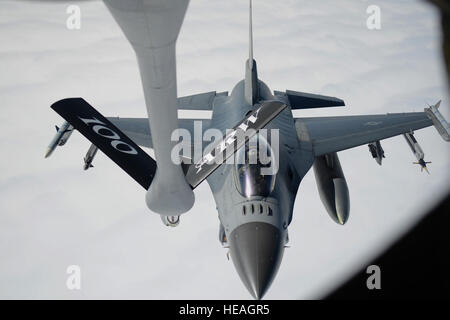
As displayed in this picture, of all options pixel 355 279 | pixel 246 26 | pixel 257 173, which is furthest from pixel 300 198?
pixel 246 26

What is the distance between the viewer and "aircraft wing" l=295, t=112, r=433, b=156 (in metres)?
7.65

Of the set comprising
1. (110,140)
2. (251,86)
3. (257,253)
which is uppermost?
(251,86)

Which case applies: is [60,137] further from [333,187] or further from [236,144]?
[236,144]

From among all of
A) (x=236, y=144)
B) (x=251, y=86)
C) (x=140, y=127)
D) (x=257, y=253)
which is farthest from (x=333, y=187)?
(x=236, y=144)

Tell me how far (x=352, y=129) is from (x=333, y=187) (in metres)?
1.31

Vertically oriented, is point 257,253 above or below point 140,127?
below

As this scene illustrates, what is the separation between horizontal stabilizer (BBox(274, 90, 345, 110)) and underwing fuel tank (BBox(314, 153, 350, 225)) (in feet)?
5.35

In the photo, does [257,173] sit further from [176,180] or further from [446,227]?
[446,227]

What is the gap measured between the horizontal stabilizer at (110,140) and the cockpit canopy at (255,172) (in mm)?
1290

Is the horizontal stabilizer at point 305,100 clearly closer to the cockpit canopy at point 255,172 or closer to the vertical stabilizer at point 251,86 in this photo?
the vertical stabilizer at point 251,86

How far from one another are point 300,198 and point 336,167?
849 millimetres

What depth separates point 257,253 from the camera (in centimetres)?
506

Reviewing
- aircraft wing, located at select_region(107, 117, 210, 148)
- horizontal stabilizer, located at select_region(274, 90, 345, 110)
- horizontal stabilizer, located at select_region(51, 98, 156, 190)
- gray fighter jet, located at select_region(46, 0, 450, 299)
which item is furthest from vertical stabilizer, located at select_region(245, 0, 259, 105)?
horizontal stabilizer, located at select_region(51, 98, 156, 190)

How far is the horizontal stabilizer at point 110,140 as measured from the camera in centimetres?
427
